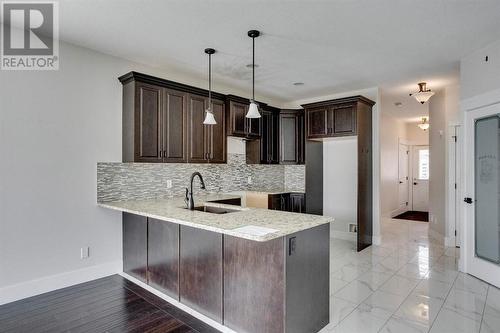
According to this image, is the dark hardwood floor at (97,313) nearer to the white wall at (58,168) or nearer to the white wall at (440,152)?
the white wall at (58,168)

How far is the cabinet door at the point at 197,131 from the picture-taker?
4141 mm

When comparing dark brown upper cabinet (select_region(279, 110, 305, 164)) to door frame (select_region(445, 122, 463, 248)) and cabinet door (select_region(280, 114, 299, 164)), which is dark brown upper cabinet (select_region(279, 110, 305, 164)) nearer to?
cabinet door (select_region(280, 114, 299, 164))

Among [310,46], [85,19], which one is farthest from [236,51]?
[85,19]

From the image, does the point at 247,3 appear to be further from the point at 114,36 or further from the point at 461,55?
the point at 461,55

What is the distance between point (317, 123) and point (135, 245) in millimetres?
3581

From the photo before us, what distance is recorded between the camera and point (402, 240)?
5.62m

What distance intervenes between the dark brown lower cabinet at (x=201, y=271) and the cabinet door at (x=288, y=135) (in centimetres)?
343

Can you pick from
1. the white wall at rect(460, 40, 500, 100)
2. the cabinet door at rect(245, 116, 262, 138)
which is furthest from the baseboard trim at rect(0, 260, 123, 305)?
the white wall at rect(460, 40, 500, 100)

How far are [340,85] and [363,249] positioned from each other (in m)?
2.83

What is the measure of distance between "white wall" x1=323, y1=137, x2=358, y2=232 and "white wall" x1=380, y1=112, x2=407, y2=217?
224cm

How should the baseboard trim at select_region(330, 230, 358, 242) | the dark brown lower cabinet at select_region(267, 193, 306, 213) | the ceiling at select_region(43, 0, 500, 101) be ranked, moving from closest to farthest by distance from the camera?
1. the ceiling at select_region(43, 0, 500, 101)
2. the dark brown lower cabinet at select_region(267, 193, 306, 213)
3. the baseboard trim at select_region(330, 230, 358, 242)

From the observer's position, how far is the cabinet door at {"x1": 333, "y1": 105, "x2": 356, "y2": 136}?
483 cm

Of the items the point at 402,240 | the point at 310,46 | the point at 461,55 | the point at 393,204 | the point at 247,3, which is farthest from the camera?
the point at 393,204

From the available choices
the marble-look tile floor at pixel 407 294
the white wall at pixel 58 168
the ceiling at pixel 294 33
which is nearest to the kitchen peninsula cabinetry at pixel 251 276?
the marble-look tile floor at pixel 407 294
